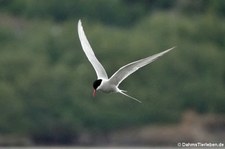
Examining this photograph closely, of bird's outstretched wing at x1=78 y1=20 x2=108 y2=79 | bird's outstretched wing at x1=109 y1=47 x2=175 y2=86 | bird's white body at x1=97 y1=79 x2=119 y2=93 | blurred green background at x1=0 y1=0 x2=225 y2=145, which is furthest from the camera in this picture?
blurred green background at x1=0 y1=0 x2=225 y2=145

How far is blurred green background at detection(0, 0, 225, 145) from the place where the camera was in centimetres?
4797

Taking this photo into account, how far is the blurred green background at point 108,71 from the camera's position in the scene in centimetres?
4797

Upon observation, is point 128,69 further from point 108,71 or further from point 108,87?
point 108,71

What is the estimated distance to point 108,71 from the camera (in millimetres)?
48781

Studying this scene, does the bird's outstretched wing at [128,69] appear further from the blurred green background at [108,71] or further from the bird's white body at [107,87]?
the blurred green background at [108,71]

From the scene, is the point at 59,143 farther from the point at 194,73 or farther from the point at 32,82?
the point at 194,73

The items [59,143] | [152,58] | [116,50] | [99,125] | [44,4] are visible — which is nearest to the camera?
[152,58]

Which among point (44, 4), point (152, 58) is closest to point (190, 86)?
point (44, 4)

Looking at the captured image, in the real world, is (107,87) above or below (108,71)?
below

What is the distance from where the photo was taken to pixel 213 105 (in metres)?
49.2

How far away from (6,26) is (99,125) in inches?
499

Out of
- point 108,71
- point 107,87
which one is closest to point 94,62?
point 107,87

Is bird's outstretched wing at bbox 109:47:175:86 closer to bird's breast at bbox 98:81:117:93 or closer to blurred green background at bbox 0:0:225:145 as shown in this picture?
bird's breast at bbox 98:81:117:93

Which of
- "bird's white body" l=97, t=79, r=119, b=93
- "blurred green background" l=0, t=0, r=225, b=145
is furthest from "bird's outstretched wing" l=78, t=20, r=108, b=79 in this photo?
"blurred green background" l=0, t=0, r=225, b=145
